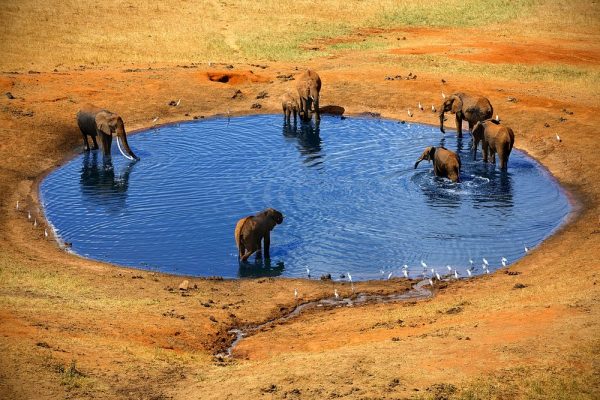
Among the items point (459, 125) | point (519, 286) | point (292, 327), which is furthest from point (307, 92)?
point (292, 327)

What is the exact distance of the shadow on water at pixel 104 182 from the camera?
33.9 meters

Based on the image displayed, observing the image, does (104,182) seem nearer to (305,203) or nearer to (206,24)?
(305,203)

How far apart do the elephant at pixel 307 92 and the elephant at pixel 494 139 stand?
9.74m

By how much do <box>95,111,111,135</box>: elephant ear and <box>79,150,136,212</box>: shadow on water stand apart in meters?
1.33

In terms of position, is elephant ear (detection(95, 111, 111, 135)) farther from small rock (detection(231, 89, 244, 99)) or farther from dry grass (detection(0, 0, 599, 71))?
dry grass (detection(0, 0, 599, 71))

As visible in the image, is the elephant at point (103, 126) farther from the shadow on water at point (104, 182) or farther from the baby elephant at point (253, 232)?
the baby elephant at point (253, 232)

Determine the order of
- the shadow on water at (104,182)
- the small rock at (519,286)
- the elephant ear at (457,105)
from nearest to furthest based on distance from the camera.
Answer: the small rock at (519,286) < the shadow on water at (104,182) < the elephant ear at (457,105)

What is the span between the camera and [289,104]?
1773 inches

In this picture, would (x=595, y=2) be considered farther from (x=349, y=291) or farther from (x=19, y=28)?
(x=349, y=291)

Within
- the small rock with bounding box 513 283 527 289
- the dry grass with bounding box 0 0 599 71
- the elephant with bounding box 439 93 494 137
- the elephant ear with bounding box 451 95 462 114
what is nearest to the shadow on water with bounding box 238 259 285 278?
the small rock with bounding box 513 283 527 289

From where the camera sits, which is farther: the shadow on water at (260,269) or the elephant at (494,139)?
the elephant at (494,139)

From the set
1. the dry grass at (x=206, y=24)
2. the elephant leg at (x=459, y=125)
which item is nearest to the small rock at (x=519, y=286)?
the elephant leg at (x=459, y=125)

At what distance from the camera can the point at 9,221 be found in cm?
3162

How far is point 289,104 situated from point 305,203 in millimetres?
13241
